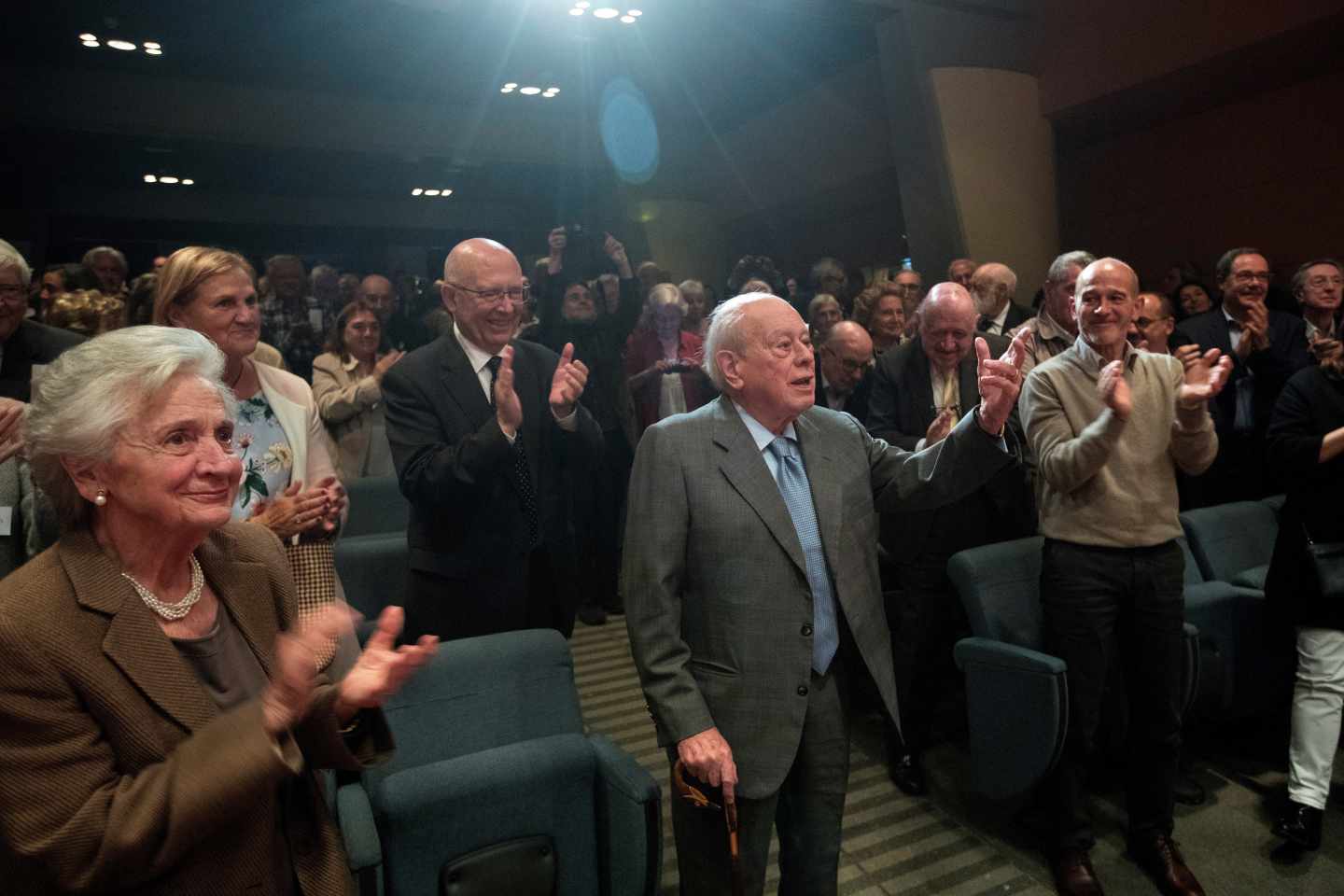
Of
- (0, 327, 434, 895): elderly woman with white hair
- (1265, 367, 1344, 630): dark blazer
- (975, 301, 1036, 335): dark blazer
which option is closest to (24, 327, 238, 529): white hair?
(0, 327, 434, 895): elderly woman with white hair

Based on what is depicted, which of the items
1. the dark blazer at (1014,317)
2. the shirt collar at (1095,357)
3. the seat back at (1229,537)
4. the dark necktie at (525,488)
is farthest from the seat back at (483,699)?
the dark blazer at (1014,317)

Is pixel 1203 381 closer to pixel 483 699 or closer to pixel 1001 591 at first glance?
pixel 1001 591

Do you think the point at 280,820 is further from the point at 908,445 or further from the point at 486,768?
the point at 908,445

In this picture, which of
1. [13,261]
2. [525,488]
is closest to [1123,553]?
[525,488]

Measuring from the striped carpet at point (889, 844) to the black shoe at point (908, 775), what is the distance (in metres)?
0.03

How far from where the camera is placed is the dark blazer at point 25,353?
224 centimetres

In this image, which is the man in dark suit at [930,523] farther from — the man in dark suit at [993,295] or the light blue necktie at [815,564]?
the light blue necktie at [815,564]

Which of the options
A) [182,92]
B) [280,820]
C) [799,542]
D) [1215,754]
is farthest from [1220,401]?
[182,92]

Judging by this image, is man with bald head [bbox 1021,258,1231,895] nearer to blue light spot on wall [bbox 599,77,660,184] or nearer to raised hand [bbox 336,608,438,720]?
raised hand [bbox 336,608,438,720]

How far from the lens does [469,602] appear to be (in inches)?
86.6

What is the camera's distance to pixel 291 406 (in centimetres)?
203

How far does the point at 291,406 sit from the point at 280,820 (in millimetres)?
1083

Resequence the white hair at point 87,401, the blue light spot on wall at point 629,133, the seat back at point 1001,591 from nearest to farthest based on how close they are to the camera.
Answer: the white hair at point 87,401, the seat back at point 1001,591, the blue light spot on wall at point 629,133

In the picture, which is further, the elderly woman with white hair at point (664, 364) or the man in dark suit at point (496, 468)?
the elderly woman with white hair at point (664, 364)
